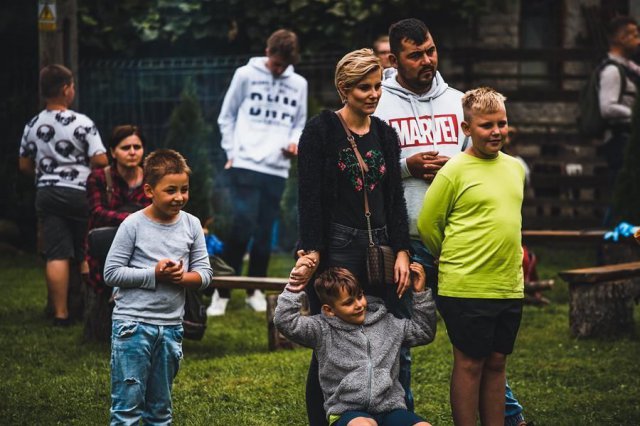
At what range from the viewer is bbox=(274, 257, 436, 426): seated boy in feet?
15.3

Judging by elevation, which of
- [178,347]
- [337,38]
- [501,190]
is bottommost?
[178,347]

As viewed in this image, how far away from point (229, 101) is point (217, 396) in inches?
126

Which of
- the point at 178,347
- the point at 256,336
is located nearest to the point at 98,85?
the point at 256,336

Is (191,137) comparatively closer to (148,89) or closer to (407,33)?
(148,89)

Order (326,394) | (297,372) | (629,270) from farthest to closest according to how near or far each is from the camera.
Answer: (629,270) → (297,372) → (326,394)

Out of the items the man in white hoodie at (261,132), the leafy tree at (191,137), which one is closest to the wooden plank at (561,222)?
the leafy tree at (191,137)

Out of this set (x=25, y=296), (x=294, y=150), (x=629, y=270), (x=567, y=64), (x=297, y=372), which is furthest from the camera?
(x=567, y=64)

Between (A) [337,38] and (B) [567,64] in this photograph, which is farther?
(B) [567,64]

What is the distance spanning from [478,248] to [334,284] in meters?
0.64

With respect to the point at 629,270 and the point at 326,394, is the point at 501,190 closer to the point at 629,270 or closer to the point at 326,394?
the point at 326,394

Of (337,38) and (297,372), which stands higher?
(337,38)

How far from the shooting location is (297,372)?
692 centimetres

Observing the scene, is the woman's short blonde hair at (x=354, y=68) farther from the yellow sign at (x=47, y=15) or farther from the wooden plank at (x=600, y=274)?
the yellow sign at (x=47, y=15)

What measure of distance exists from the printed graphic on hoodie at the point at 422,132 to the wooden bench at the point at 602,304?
3011 mm
